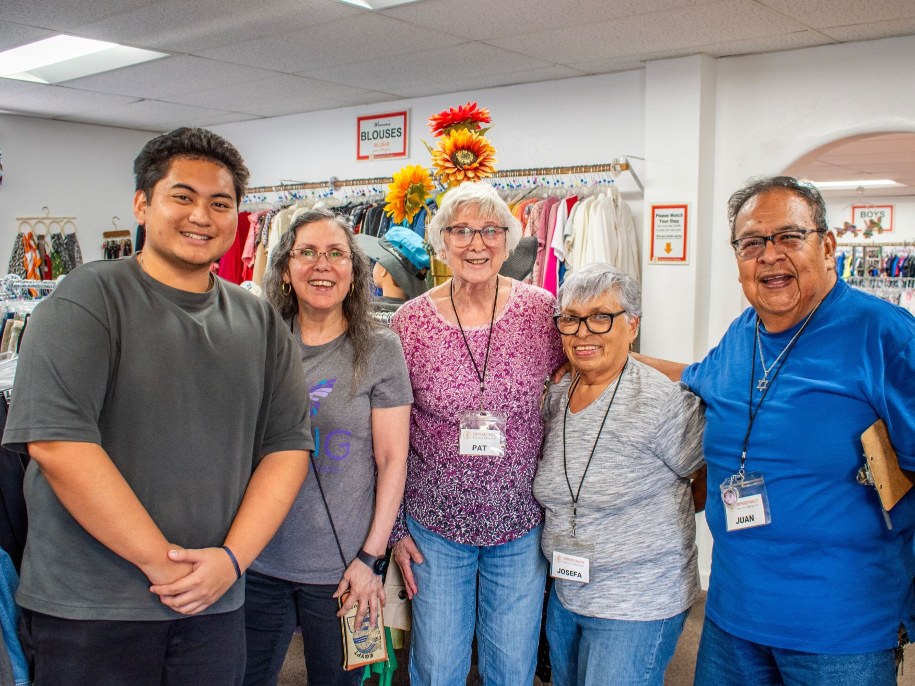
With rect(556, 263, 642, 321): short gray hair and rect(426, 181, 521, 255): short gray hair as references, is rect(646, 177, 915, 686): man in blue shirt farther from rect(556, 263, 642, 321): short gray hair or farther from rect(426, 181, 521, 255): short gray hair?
rect(426, 181, 521, 255): short gray hair

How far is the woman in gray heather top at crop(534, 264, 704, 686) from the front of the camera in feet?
6.27

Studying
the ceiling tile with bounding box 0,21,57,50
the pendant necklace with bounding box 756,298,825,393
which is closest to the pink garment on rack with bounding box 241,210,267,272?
the ceiling tile with bounding box 0,21,57,50

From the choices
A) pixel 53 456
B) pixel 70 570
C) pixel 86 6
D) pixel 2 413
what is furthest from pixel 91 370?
pixel 86 6

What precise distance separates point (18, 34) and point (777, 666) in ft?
14.0

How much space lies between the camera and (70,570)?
138 centimetres

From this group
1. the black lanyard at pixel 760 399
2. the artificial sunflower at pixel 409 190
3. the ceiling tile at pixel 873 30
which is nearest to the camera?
the black lanyard at pixel 760 399

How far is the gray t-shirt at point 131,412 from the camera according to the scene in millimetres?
1311

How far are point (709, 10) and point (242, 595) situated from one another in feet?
9.76

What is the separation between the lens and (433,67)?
4484mm

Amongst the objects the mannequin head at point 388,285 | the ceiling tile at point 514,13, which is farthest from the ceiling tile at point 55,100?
the mannequin head at point 388,285

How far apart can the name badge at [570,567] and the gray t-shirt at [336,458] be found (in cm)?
50

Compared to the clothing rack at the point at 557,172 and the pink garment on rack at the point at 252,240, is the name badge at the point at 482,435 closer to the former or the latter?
the clothing rack at the point at 557,172

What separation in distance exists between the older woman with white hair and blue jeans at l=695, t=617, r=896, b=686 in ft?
1.64

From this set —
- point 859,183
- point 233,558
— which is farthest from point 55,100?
point 859,183
